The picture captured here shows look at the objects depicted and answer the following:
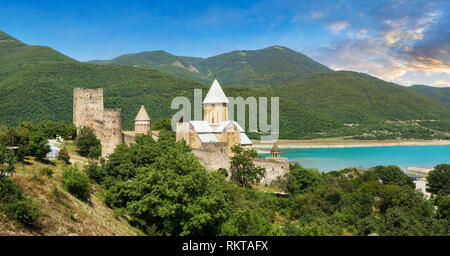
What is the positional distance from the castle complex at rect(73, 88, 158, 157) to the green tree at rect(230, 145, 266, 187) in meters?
5.89

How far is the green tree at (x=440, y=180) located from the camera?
27953 millimetres

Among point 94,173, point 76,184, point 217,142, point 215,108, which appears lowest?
point 94,173

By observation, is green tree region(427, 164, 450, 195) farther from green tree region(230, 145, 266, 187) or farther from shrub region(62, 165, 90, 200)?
shrub region(62, 165, 90, 200)

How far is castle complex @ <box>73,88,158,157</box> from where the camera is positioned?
55.5 ft

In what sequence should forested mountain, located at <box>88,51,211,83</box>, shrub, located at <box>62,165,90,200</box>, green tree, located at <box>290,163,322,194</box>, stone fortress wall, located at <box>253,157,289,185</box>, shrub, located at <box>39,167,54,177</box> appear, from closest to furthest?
shrub, located at <box>39,167,54,177</box>, shrub, located at <box>62,165,90,200</box>, stone fortress wall, located at <box>253,157,289,185</box>, green tree, located at <box>290,163,322,194</box>, forested mountain, located at <box>88,51,211,83</box>

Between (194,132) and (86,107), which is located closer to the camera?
(86,107)

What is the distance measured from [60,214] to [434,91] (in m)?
218

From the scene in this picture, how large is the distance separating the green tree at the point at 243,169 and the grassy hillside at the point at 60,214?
950cm

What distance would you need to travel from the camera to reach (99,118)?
19.0 m

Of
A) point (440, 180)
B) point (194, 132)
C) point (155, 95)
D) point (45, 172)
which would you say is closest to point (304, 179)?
point (194, 132)

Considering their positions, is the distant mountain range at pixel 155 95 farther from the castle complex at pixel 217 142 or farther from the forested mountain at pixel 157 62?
the forested mountain at pixel 157 62

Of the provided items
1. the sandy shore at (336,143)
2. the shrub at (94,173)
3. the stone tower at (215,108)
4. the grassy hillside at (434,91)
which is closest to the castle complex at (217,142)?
the stone tower at (215,108)

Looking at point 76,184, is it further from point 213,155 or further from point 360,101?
point 360,101

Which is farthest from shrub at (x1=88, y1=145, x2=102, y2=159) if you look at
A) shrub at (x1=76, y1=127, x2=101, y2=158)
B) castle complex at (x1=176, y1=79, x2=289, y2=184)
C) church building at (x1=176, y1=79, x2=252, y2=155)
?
church building at (x1=176, y1=79, x2=252, y2=155)
